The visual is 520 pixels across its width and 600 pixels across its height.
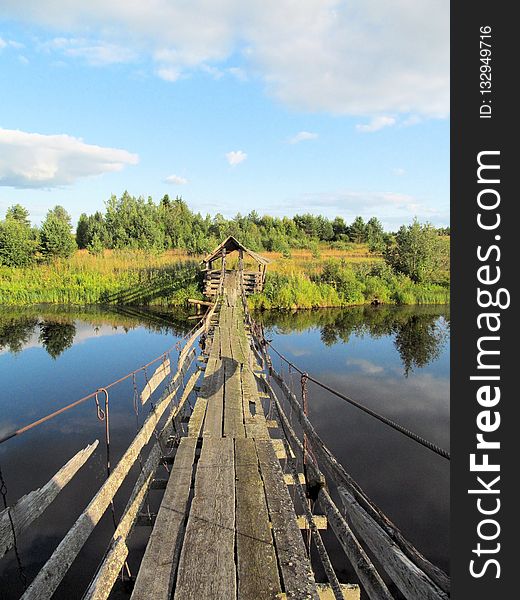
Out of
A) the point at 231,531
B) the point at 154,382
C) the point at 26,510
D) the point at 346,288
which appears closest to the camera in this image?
the point at 231,531

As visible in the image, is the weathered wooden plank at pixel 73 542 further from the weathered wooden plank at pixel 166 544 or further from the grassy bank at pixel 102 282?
the grassy bank at pixel 102 282

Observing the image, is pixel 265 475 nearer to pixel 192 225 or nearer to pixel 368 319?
pixel 368 319

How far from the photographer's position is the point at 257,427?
5.66 meters

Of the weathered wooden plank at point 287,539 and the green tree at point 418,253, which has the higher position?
the green tree at point 418,253

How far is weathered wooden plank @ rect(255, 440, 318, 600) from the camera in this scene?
8.86 ft

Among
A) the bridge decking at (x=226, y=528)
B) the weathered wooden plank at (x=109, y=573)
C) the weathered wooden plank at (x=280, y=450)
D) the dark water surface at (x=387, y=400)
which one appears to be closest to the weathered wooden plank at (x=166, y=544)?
the bridge decking at (x=226, y=528)

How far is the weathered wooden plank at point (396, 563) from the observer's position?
2.04 metres

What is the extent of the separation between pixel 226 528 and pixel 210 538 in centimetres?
18

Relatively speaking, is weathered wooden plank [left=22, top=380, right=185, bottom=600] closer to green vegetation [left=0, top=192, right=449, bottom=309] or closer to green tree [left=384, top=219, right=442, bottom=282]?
green vegetation [left=0, top=192, right=449, bottom=309]

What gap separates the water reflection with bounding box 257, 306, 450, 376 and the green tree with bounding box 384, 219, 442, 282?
18.9ft

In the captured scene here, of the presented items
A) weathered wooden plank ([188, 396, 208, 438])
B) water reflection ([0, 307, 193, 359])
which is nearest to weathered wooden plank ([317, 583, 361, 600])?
weathered wooden plank ([188, 396, 208, 438])

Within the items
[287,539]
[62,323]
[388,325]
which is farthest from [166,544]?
[62,323]

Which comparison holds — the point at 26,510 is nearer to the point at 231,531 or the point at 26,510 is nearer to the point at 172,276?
the point at 231,531

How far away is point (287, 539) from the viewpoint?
318cm
